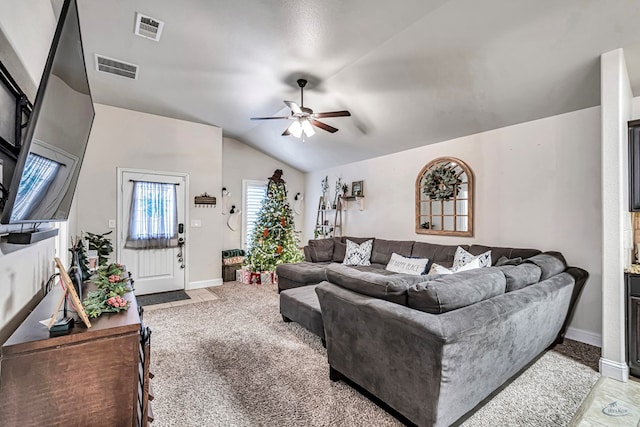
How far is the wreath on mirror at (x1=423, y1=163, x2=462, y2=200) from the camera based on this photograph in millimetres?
4367

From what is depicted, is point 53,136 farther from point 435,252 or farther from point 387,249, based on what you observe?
point 387,249

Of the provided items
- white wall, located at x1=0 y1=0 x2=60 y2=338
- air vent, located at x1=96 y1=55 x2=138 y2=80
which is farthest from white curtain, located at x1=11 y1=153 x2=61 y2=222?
air vent, located at x1=96 y1=55 x2=138 y2=80

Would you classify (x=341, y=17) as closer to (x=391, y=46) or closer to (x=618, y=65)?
(x=391, y=46)

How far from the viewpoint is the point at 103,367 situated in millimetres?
1207

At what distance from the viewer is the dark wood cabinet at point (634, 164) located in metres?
2.50

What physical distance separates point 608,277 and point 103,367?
3.58 metres

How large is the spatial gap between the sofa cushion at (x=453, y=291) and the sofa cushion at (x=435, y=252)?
2.12 meters

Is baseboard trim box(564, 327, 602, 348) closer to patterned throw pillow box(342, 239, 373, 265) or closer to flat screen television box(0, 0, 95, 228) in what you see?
patterned throw pillow box(342, 239, 373, 265)

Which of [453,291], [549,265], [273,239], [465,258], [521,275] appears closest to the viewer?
[453,291]

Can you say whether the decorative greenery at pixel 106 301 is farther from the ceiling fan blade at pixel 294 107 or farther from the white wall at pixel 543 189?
the white wall at pixel 543 189

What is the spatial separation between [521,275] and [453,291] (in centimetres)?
93

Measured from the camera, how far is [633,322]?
2422mm


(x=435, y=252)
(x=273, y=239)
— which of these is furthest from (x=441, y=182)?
(x=273, y=239)

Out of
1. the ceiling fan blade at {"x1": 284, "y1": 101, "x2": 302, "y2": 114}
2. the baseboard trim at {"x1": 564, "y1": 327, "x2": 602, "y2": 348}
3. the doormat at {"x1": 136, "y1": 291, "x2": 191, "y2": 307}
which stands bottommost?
the doormat at {"x1": 136, "y1": 291, "x2": 191, "y2": 307}
